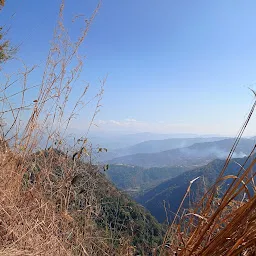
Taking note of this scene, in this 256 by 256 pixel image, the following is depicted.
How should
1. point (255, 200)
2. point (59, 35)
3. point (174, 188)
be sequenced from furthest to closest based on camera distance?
point (174, 188)
point (59, 35)
point (255, 200)

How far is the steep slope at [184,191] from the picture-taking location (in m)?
1.22

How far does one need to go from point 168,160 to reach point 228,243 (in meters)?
147

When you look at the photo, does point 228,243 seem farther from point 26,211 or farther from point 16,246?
point 26,211

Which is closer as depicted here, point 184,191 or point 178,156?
point 184,191

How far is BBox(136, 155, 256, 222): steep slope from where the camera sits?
122cm

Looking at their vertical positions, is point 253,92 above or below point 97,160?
above

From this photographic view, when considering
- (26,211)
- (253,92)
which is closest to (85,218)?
(26,211)

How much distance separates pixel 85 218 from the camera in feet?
4.76

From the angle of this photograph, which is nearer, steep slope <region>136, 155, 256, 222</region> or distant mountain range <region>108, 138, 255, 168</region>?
steep slope <region>136, 155, 256, 222</region>

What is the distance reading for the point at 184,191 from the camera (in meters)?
0.90

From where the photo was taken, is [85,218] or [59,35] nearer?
[85,218]

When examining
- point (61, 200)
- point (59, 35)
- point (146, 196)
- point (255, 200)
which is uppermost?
point (59, 35)

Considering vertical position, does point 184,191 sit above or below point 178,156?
above

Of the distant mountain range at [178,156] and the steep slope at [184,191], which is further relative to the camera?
the distant mountain range at [178,156]
